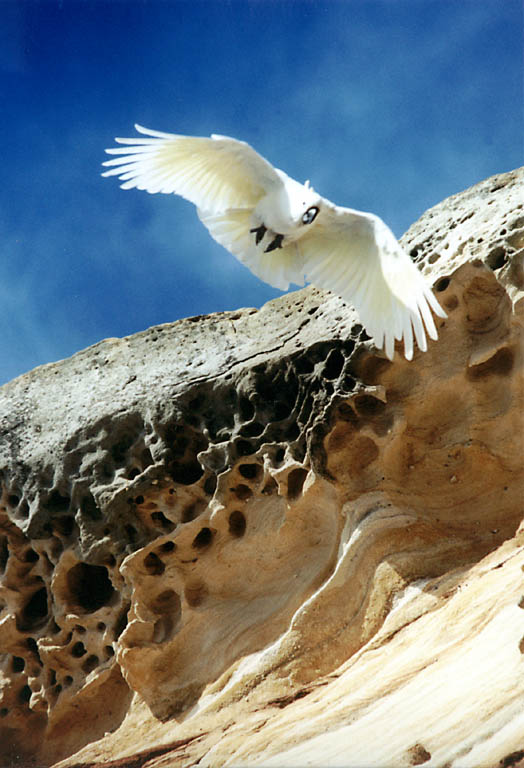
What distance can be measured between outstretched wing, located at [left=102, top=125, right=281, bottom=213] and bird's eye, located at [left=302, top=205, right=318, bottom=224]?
0.34m

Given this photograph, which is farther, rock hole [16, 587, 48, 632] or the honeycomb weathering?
rock hole [16, 587, 48, 632]

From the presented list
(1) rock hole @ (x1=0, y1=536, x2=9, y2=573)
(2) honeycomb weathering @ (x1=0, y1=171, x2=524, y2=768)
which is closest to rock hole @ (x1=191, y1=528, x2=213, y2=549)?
(2) honeycomb weathering @ (x1=0, y1=171, x2=524, y2=768)

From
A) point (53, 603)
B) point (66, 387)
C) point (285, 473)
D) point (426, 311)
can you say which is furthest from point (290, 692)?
point (66, 387)

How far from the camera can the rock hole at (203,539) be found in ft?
19.5

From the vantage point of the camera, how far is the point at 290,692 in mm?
5352

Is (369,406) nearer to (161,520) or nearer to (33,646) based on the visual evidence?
(161,520)

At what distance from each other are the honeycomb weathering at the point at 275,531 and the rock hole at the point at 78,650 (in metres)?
0.02

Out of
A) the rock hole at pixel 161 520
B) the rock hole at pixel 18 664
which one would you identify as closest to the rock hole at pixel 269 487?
the rock hole at pixel 161 520

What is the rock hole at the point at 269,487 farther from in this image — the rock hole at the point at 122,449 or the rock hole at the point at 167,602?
the rock hole at the point at 122,449

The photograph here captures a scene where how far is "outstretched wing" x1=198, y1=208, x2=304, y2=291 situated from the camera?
5.76 metres

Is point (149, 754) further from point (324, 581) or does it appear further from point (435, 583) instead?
point (435, 583)

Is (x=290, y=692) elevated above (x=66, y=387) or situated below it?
below

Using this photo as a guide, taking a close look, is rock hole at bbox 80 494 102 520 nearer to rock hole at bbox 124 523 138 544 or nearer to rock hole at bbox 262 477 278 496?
rock hole at bbox 124 523 138 544

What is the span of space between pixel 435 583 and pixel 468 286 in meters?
1.67
